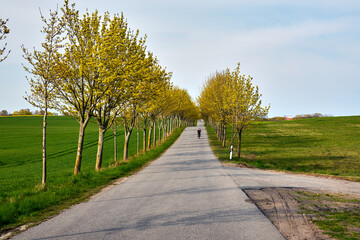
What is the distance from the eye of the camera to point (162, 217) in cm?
614

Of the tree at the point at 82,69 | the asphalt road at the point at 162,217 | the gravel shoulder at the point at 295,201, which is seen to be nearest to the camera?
the asphalt road at the point at 162,217

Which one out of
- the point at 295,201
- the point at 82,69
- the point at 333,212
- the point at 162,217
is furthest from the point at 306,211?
the point at 82,69

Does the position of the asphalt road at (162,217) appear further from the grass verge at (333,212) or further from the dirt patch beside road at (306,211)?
the grass verge at (333,212)

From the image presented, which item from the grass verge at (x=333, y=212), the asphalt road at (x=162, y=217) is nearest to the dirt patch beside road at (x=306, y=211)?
the grass verge at (x=333, y=212)

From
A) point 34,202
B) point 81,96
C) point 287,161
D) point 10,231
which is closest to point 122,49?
point 81,96

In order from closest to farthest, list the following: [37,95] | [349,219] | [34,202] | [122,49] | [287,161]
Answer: [349,219] → [34,202] → [37,95] → [122,49] → [287,161]

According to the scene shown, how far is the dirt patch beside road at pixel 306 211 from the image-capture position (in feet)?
17.7

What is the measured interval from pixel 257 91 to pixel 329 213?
1751 centimetres

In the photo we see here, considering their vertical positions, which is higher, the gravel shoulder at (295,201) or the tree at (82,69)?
the tree at (82,69)

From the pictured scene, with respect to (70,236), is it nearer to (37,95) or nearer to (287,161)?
(37,95)

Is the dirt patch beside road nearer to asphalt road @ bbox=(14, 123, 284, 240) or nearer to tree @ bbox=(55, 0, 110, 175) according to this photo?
asphalt road @ bbox=(14, 123, 284, 240)

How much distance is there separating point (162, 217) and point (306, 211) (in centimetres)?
410

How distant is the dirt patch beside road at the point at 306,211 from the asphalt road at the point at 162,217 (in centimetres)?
42

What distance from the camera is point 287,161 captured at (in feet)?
74.4
